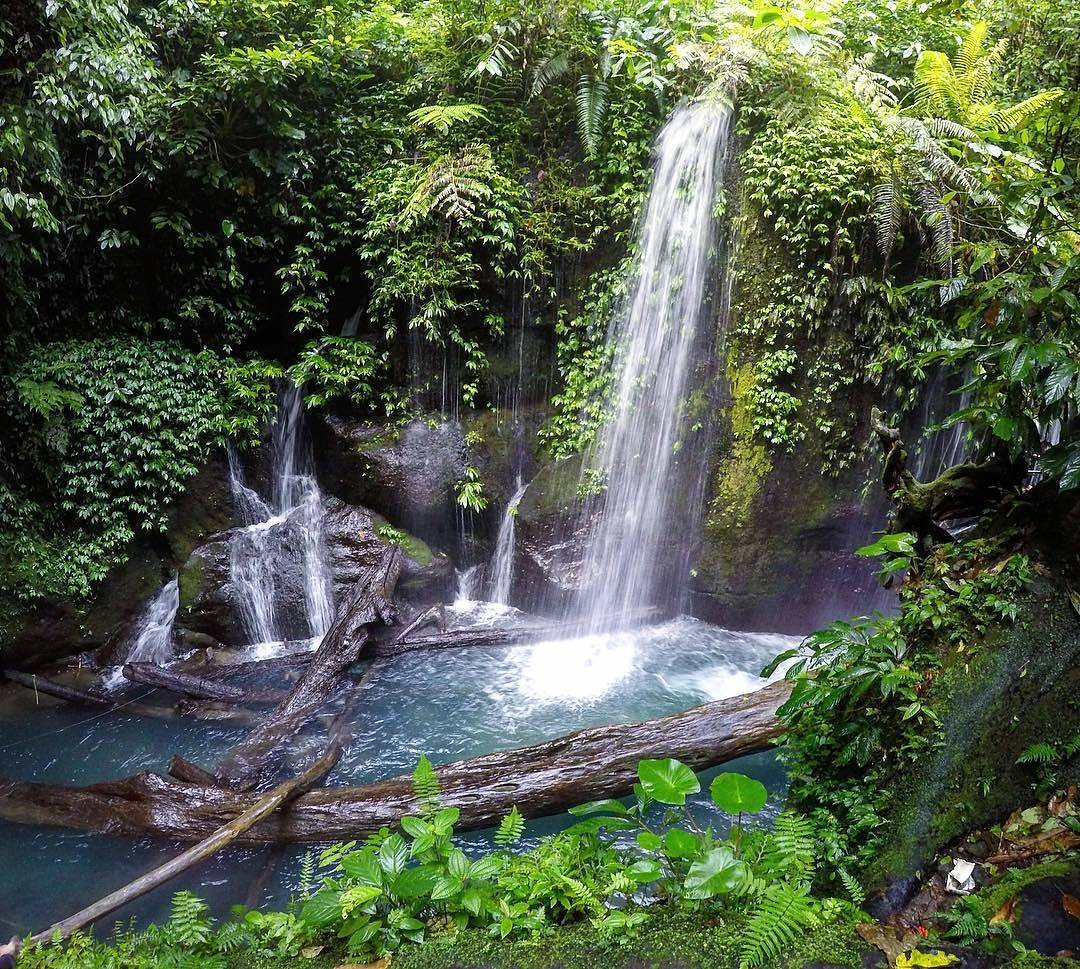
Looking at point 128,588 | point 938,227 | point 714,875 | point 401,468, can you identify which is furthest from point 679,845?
point 128,588

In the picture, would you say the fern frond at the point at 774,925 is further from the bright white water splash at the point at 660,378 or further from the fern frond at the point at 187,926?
the bright white water splash at the point at 660,378

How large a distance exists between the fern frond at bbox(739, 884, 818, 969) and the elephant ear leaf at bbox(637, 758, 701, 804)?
42cm

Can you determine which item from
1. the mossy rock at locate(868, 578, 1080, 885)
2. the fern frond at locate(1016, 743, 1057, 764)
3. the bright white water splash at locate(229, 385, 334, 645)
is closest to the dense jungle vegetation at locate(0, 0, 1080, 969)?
the bright white water splash at locate(229, 385, 334, 645)

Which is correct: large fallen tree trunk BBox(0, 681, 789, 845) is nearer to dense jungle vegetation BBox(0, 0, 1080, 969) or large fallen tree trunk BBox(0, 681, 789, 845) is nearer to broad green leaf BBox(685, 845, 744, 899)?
dense jungle vegetation BBox(0, 0, 1080, 969)

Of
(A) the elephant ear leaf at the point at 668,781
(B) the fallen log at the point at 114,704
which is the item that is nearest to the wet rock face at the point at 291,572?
(B) the fallen log at the point at 114,704

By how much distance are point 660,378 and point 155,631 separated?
23.4 ft

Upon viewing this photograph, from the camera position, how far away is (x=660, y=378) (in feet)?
26.5

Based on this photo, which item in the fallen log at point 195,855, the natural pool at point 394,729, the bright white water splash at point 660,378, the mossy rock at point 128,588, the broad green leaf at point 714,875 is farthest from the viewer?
the bright white water splash at point 660,378

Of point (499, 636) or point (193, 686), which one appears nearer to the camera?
point (193, 686)

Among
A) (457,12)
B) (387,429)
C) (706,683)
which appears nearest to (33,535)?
(387,429)

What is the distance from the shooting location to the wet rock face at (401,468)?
8617 millimetres

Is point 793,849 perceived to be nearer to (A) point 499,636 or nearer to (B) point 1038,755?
(B) point 1038,755

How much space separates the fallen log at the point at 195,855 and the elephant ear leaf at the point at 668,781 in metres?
2.86

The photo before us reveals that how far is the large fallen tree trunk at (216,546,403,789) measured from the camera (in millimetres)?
5367
